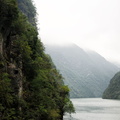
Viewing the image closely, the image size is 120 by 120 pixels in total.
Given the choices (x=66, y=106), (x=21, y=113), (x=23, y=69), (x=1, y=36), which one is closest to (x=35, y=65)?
(x=23, y=69)

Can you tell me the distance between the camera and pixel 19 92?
31391 mm

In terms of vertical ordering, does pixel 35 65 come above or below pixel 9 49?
below

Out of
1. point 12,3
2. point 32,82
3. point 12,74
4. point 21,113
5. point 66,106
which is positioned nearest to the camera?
point 21,113

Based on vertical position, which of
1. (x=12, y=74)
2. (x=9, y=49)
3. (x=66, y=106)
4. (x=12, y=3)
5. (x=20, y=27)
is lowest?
(x=66, y=106)

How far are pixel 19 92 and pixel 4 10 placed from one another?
13250 millimetres

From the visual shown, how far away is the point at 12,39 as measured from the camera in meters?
35.9

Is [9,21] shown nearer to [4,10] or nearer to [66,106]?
[4,10]

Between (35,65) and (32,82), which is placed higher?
(35,65)

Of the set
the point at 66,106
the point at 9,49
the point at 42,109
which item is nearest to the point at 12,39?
the point at 9,49

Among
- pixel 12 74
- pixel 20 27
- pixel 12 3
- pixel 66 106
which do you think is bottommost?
pixel 66 106

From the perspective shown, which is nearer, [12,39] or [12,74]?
[12,74]

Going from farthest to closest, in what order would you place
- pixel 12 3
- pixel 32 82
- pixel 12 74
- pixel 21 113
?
pixel 32 82 < pixel 12 3 < pixel 12 74 < pixel 21 113

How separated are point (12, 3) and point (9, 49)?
7.57 metres

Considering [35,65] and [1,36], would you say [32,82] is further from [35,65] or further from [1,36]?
[1,36]
